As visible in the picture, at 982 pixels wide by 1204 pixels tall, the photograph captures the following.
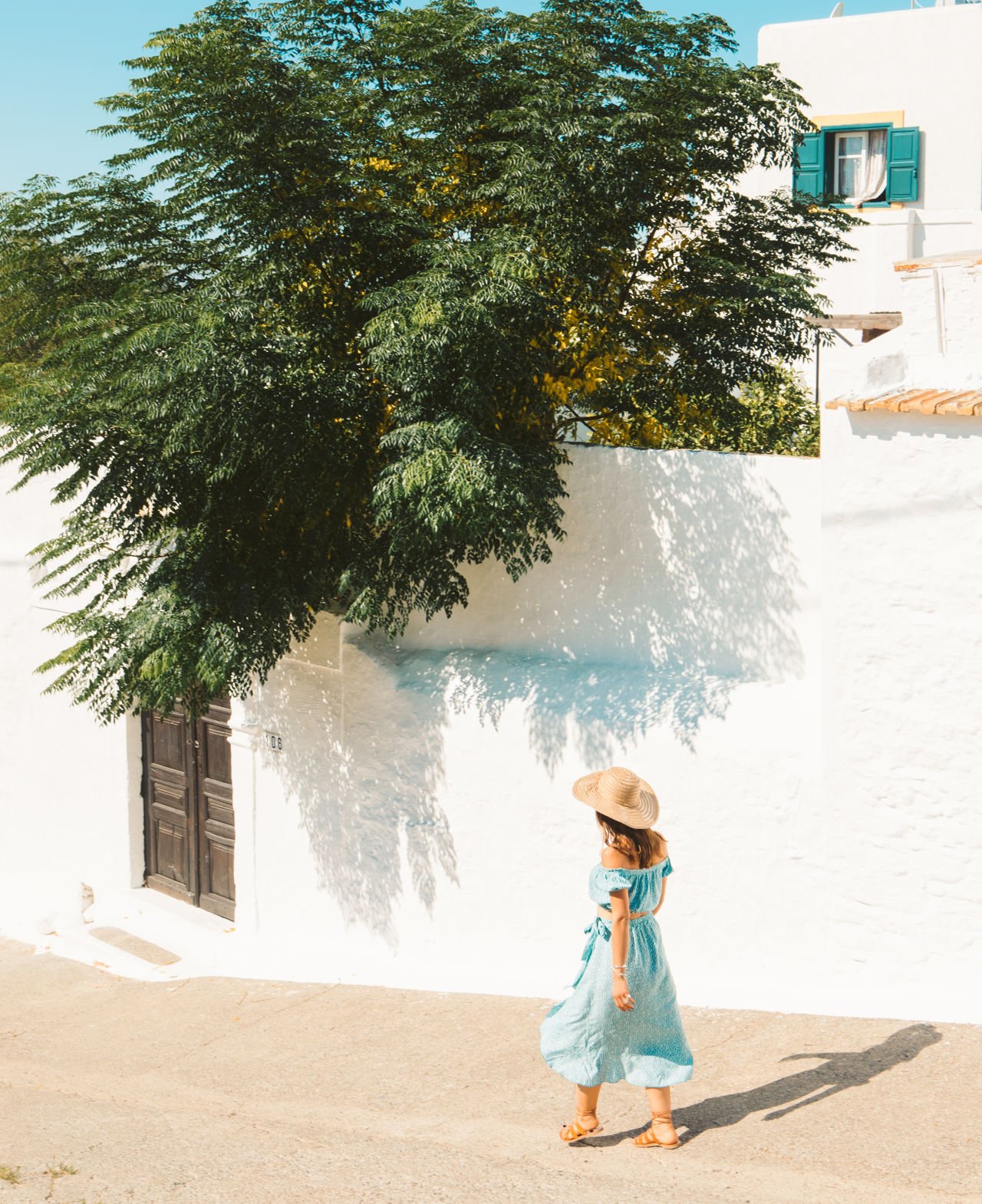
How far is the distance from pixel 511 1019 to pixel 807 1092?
2050mm

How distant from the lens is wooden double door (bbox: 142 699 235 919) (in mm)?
10328

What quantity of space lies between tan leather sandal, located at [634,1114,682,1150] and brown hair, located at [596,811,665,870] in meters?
1.05

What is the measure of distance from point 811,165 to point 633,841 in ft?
41.2

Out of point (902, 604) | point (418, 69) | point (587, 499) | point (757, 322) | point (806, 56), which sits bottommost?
point (902, 604)

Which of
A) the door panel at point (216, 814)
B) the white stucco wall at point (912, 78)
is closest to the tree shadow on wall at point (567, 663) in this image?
the door panel at point (216, 814)

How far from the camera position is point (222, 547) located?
325 inches

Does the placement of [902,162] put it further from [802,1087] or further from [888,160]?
[802,1087]

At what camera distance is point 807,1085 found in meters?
5.63

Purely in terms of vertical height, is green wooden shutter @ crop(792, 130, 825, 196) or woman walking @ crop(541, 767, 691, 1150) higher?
green wooden shutter @ crop(792, 130, 825, 196)

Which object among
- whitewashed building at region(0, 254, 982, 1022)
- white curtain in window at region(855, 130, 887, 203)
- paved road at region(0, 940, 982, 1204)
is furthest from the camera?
white curtain in window at region(855, 130, 887, 203)

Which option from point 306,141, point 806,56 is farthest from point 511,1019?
point 806,56

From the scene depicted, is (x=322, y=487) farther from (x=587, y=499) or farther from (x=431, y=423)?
(x=587, y=499)

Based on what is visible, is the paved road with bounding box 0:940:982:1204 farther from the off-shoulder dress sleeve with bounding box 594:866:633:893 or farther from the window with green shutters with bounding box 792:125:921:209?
the window with green shutters with bounding box 792:125:921:209

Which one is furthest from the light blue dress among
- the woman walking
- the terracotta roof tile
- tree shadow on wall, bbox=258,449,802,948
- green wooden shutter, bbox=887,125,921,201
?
green wooden shutter, bbox=887,125,921,201
